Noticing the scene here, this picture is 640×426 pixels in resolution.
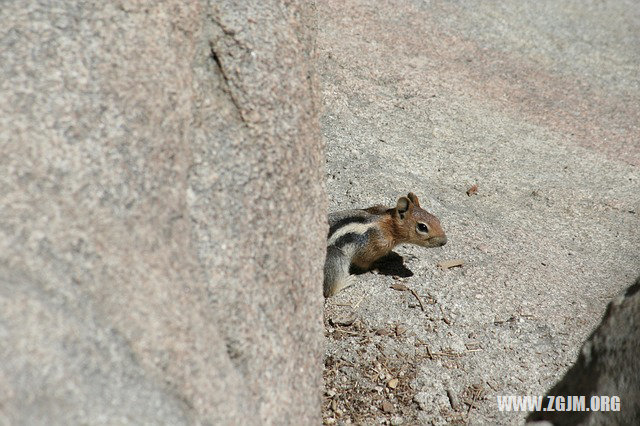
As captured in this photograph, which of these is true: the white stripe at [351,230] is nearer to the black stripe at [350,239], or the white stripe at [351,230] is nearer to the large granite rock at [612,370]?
the black stripe at [350,239]

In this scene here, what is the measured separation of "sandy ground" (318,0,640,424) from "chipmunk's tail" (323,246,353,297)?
115 millimetres

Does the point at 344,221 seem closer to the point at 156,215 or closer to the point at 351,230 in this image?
the point at 351,230

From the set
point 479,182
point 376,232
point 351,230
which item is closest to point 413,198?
point 376,232

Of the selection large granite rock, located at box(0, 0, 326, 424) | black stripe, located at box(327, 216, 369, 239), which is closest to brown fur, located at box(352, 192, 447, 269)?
black stripe, located at box(327, 216, 369, 239)

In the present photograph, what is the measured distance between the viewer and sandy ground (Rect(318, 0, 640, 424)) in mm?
4590

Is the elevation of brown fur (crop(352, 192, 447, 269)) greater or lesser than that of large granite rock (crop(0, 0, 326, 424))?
lesser

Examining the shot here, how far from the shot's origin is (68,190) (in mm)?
2408

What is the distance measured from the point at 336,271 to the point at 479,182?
2.11m

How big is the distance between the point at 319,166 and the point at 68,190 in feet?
4.42

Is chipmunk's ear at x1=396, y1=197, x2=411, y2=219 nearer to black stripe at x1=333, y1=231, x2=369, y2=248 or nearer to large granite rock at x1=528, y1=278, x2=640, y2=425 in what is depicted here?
black stripe at x1=333, y1=231, x2=369, y2=248

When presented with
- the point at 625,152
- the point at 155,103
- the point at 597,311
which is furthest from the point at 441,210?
the point at 155,103

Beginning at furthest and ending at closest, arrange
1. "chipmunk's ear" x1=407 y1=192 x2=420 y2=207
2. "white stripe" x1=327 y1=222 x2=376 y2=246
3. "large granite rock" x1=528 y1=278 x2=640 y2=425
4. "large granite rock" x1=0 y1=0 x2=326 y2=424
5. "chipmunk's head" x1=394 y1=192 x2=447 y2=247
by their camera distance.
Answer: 1. "chipmunk's ear" x1=407 y1=192 x2=420 y2=207
2. "chipmunk's head" x1=394 y1=192 x2=447 y2=247
3. "white stripe" x1=327 y1=222 x2=376 y2=246
4. "large granite rock" x1=528 y1=278 x2=640 y2=425
5. "large granite rock" x1=0 y1=0 x2=326 y2=424

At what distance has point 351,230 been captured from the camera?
5422 mm

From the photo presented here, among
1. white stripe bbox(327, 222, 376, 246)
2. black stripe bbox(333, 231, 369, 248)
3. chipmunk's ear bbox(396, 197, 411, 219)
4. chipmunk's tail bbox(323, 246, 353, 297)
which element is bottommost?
chipmunk's tail bbox(323, 246, 353, 297)
